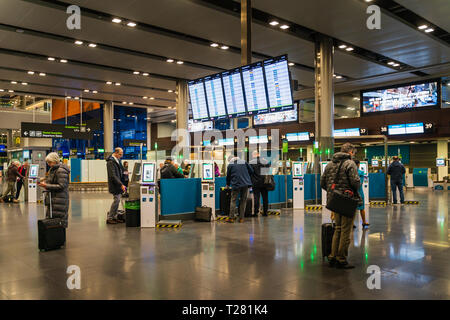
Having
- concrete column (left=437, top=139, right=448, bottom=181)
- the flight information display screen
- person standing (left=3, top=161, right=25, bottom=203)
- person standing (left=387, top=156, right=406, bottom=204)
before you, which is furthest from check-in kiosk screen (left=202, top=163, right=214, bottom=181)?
concrete column (left=437, top=139, right=448, bottom=181)

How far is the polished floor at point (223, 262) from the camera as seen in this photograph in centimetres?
392

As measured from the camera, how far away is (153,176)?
8.36 meters

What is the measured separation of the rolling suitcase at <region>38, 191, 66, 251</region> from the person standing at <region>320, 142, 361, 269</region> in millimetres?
4277

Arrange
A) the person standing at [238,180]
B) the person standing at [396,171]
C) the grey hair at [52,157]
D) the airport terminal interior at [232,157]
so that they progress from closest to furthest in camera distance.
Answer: the airport terminal interior at [232,157] < the grey hair at [52,157] < the person standing at [238,180] < the person standing at [396,171]

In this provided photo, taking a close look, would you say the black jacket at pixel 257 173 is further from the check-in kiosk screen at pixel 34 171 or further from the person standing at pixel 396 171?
the check-in kiosk screen at pixel 34 171

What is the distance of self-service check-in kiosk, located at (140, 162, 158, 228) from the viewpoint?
8312 mm

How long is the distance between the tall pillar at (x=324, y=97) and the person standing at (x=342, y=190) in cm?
837

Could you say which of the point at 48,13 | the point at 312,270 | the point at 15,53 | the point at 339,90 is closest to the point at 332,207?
the point at 312,270

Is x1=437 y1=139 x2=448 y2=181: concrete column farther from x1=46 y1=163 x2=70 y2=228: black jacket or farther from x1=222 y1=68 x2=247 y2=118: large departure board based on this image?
x1=46 y1=163 x2=70 y2=228: black jacket

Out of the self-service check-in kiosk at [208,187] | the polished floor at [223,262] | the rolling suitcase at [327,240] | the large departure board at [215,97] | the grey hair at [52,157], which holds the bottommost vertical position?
the polished floor at [223,262]

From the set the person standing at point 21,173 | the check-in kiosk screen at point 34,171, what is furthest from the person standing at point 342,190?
the person standing at point 21,173

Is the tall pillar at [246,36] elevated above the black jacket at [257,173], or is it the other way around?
the tall pillar at [246,36]
